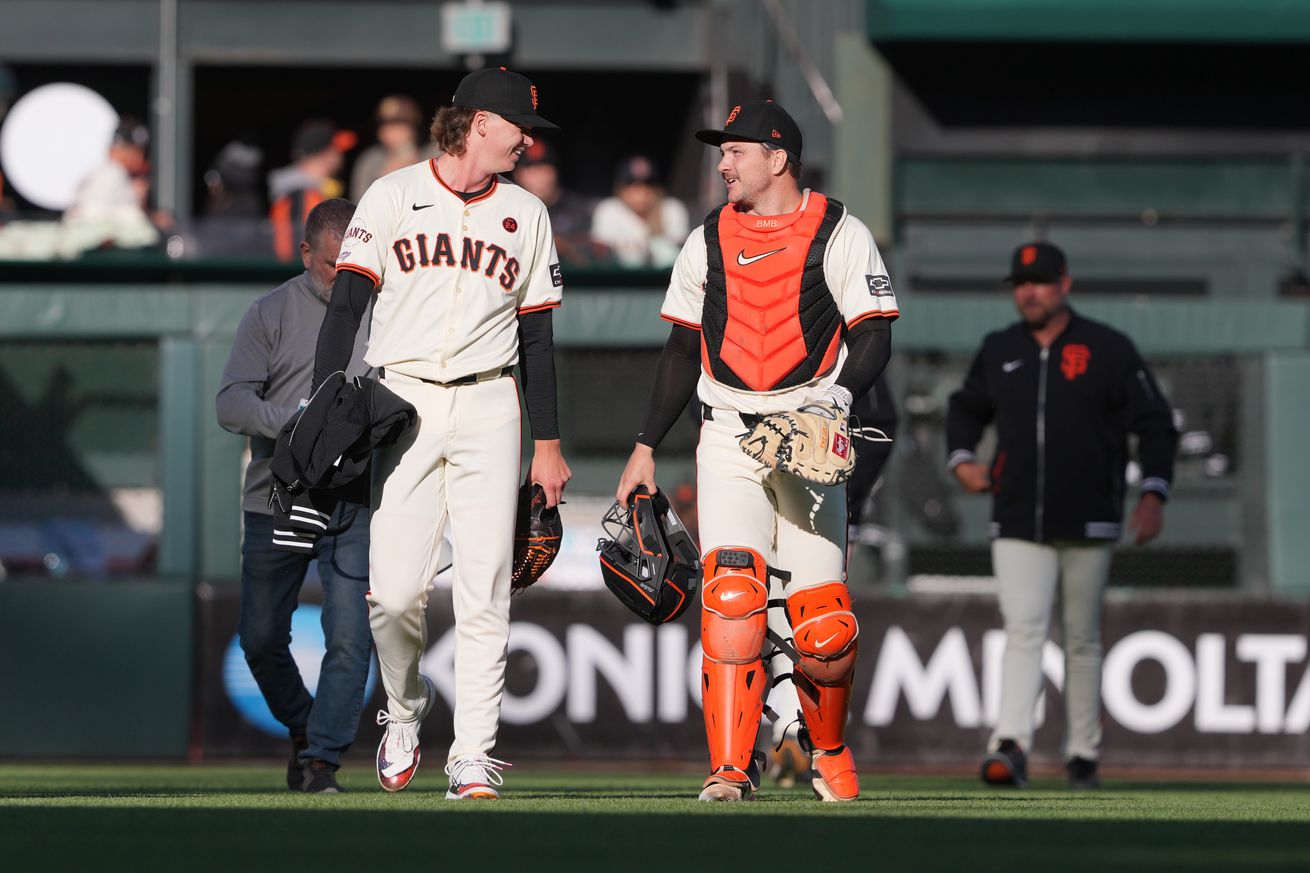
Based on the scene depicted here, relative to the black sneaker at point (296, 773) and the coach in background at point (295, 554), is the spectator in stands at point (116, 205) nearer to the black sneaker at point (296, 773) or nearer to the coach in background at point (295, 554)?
the coach in background at point (295, 554)

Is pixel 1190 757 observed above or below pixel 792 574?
below

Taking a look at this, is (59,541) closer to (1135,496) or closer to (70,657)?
(70,657)

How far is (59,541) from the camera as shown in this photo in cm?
1177

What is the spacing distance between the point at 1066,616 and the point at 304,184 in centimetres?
666

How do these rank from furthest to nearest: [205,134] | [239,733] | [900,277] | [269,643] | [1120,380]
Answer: [205,134] → [900,277] → [239,733] → [1120,380] → [269,643]

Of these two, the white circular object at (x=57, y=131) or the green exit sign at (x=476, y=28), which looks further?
the green exit sign at (x=476, y=28)

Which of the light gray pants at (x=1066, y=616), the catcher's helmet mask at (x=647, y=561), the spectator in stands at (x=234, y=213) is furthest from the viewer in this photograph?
the spectator in stands at (x=234, y=213)

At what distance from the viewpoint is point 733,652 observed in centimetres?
643

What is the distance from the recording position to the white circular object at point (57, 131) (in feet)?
57.3

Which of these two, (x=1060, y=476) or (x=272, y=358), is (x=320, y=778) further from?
(x=1060, y=476)

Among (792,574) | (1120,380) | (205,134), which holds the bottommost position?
(792,574)

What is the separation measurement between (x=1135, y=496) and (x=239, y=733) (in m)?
5.21

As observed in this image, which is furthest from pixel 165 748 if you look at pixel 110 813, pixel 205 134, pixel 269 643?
pixel 205 134

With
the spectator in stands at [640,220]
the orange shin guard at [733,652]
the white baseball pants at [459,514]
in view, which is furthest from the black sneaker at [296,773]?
the spectator in stands at [640,220]
